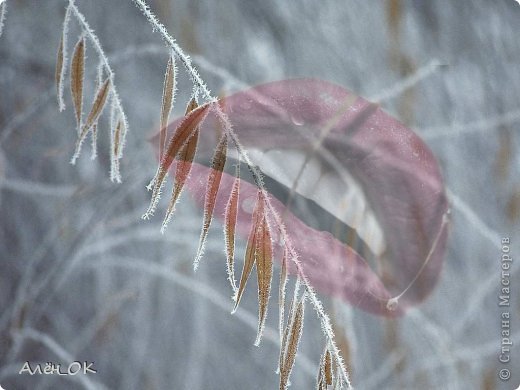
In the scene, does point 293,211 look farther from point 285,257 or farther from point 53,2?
point 53,2

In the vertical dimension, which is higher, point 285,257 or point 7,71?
point 7,71

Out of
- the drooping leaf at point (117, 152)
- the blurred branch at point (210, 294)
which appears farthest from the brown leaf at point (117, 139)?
the blurred branch at point (210, 294)

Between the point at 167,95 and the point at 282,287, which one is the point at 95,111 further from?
the point at 282,287

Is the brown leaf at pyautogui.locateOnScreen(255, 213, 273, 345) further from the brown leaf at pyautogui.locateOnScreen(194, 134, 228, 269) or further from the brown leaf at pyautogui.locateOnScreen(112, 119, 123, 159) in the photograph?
the brown leaf at pyautogui.locateOnScreen(112, 119, 123, 159)

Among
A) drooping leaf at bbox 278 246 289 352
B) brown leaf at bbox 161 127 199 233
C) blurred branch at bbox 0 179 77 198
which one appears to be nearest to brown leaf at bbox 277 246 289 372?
drooping leaf at bbox 278 246 289 352

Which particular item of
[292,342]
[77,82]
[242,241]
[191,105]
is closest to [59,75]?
[77,82]

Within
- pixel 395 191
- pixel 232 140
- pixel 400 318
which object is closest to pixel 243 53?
pixel 232 140

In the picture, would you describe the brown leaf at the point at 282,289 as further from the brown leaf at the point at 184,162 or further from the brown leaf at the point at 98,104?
the brown leaf at the point at 98,104
